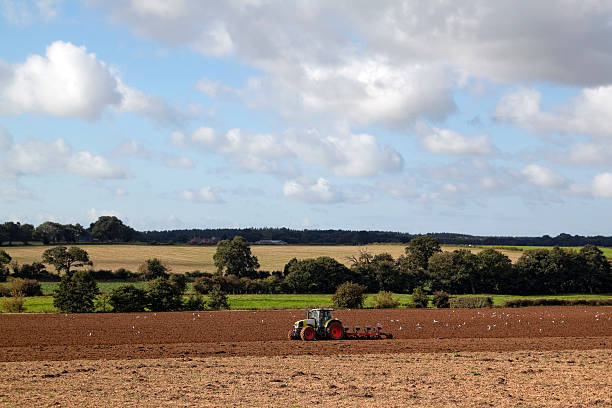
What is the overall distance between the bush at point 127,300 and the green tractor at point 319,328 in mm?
27004

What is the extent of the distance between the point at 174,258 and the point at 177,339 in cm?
9789

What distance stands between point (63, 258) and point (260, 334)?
76.7m

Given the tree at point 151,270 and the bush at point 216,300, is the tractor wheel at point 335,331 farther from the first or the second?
the tree at point 151,270

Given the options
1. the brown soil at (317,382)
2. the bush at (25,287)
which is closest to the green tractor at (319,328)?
the brown soil at (317,382)

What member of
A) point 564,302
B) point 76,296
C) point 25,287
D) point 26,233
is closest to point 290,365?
point 76,296

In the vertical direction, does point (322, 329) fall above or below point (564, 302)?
above

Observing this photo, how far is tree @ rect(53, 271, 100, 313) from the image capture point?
5844cm

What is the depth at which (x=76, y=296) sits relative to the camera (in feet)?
192

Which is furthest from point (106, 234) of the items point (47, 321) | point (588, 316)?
point (588, 316)

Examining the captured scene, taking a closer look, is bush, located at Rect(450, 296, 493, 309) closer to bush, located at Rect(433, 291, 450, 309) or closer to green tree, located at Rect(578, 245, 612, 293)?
bush, located at Rect(433, 291, 450, 309)

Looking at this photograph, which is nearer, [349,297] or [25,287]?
[349,297]

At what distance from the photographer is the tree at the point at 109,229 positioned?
171 meters

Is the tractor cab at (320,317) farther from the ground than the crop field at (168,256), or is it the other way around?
the crop field at (168,256)

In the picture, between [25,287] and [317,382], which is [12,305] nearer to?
[25,287]
